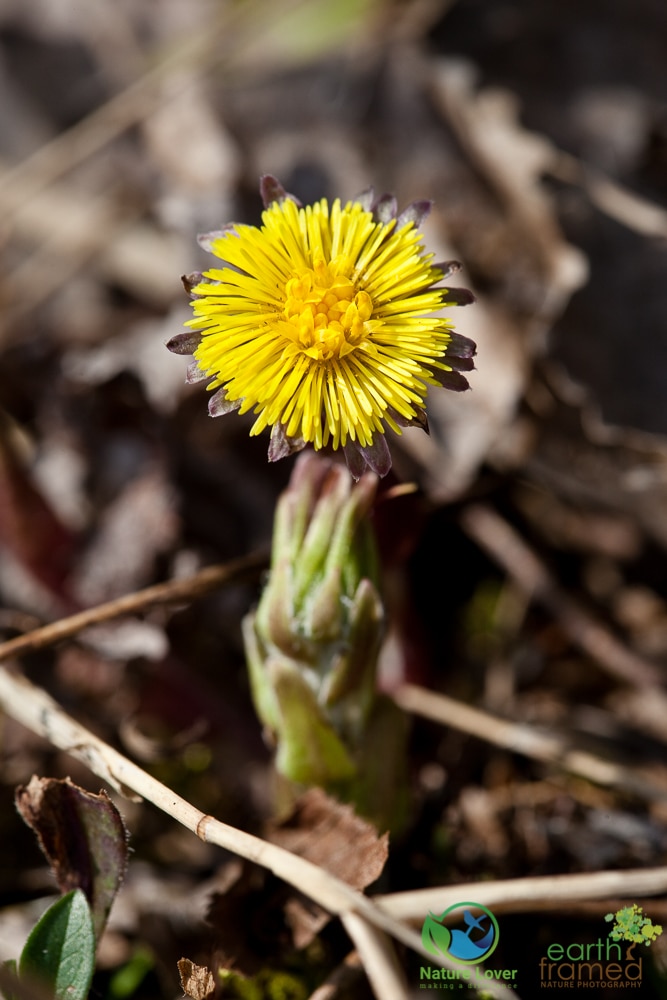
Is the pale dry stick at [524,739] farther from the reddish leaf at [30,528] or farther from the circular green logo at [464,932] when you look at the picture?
the reddish leaf at [30,528]

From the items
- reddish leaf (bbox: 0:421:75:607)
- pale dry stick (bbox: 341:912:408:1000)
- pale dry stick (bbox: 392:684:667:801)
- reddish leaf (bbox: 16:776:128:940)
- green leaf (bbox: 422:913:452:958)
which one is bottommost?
pale dry stick (bbox: 341:912:408:1000)

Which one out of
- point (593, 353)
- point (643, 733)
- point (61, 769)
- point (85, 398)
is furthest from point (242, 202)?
point (643, 733)

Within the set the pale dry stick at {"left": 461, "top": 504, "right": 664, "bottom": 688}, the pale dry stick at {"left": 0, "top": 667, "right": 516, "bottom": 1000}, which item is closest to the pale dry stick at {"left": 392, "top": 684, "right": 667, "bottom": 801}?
the pale dry stick at {"left": 461, "top": 504, "right": 664, "bottom": 688}

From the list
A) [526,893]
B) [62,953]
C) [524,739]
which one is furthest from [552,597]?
[62,953]

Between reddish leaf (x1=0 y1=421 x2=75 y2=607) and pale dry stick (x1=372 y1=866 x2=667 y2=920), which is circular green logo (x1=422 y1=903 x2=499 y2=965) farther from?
reddish leaf (x1=0 y1=421 x2=75 y2=607)

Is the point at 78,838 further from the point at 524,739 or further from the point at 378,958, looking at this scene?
the point at 524,739

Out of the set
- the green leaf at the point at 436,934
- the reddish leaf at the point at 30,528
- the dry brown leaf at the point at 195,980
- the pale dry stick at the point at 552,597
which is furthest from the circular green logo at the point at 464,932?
the reddish leaf at the point at 30,528
